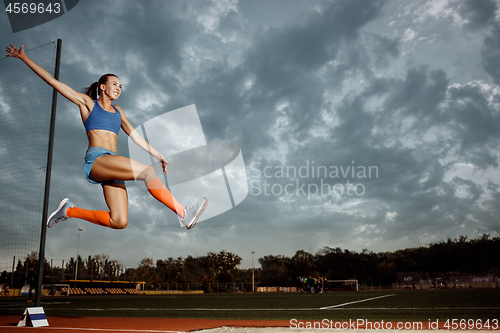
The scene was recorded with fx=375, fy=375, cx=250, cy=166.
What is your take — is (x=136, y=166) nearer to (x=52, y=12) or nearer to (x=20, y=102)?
(x=52, y=12)

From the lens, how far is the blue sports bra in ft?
11.9

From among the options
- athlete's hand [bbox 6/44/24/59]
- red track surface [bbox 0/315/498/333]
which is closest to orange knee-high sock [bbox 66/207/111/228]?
athlete's hand [bbox 6/44/24/59]

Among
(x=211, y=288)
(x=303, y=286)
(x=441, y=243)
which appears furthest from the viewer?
(x=441, y=243)

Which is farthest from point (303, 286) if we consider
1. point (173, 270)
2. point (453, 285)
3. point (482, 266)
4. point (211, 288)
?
point (482, 266)

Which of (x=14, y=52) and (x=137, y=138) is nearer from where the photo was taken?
(x=14, y=52)

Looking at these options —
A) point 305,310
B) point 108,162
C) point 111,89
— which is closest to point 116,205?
point 108,162

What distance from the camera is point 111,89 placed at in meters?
3.79

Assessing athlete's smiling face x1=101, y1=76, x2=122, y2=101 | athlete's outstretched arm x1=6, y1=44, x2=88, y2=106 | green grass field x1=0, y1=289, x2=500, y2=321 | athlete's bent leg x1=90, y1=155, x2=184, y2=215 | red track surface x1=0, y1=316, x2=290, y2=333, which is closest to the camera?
athlete's bent leg x1=90, y1=155, x2=184, y2=215

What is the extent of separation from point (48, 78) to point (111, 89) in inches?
22.4

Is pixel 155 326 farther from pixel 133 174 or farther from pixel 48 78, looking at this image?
pixel 48 78

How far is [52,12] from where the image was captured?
4.57 meters

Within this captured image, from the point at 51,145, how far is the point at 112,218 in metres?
6.24

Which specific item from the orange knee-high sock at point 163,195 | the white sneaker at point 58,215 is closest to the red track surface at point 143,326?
the white sneaker at point 58,215

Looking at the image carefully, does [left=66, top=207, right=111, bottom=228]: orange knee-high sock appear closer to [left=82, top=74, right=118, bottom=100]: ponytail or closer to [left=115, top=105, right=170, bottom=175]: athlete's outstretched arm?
[left=115, top=105, right=170, bottom=175]: athlete's outstretched arm
